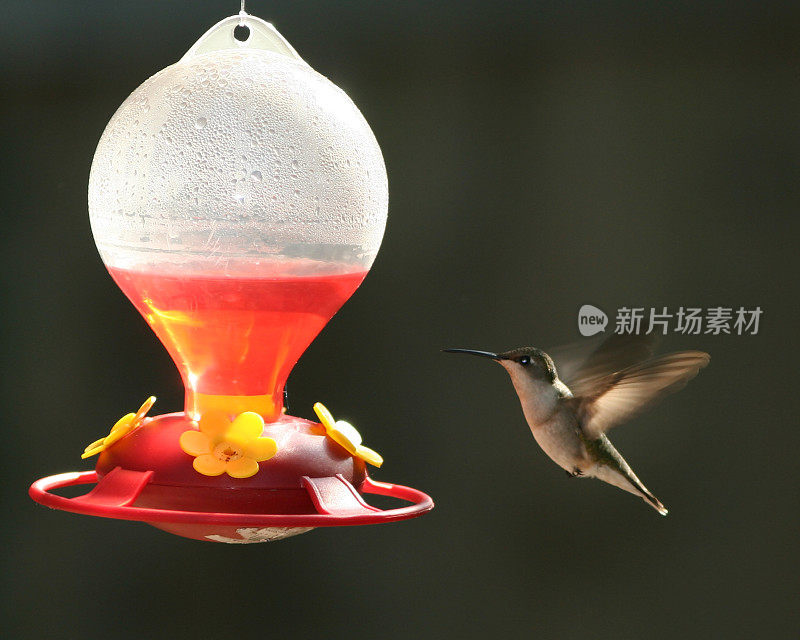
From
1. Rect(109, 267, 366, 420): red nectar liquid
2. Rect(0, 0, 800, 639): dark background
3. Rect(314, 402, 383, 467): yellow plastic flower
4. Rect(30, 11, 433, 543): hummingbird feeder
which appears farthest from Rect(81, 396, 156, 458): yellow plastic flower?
Rect(0, 0, 800, 639): dark background

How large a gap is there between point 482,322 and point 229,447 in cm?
241

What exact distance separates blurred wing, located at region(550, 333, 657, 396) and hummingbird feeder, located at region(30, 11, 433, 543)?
845mm

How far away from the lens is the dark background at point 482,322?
3.67 m

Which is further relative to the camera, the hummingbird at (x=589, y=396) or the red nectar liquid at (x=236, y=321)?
the hummingbird at (x=589, y=396)

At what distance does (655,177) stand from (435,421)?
115 cm

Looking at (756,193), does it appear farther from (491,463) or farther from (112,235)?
(112,235)

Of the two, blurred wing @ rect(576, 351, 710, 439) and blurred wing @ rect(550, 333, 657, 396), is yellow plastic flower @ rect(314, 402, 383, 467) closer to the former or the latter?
blurred wing @ rect(576, 351, 710, 439)

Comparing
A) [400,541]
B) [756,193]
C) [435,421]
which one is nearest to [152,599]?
[400,541]

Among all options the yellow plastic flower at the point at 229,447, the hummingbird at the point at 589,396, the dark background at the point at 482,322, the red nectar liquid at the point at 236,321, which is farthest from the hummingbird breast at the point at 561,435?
the dark background at the point at 482,322

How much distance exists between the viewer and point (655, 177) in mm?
3719

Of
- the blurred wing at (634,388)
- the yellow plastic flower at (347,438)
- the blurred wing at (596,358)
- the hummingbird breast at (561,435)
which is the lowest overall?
the yellow plastic flower at (347,438)

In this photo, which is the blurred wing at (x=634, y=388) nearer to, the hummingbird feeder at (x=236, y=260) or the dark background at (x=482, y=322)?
the hummingbird feeder at (x=236, y=260)

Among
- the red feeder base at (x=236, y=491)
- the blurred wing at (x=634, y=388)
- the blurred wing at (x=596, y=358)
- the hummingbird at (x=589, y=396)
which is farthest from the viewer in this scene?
the blurred wing at (x=596, y=358)

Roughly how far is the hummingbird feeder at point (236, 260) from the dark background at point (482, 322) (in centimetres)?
217
